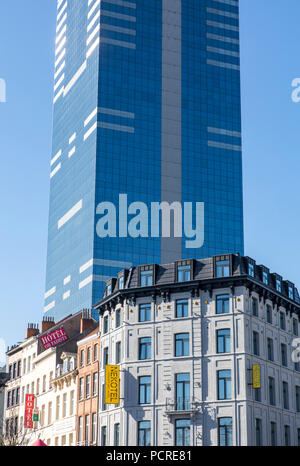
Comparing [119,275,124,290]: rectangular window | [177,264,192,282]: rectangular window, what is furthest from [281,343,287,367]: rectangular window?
[119,275,124,290]: rectangular window

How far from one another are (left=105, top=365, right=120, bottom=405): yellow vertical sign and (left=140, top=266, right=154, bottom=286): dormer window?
846 cm

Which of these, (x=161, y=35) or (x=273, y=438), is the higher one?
(x=161, y=35)

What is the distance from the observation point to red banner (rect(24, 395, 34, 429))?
290ft

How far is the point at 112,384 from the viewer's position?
Answer: 227 feet

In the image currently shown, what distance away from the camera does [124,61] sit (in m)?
191

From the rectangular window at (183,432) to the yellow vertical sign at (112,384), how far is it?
602cm

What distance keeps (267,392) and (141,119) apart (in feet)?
417

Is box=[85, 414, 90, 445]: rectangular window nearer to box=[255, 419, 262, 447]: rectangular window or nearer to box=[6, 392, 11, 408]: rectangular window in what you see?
box=[255, 419, 262, 447]: rectangular window

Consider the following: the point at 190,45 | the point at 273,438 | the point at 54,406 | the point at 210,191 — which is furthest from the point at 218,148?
the point at 273,438

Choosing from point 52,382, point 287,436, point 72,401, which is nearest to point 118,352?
point 72,401

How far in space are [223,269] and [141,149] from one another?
118 metres

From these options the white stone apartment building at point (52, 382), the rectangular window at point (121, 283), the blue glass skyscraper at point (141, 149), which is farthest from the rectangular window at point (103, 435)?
the blue glass skyscraper at point (141, 149)

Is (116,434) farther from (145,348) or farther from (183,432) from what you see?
(145,348)
